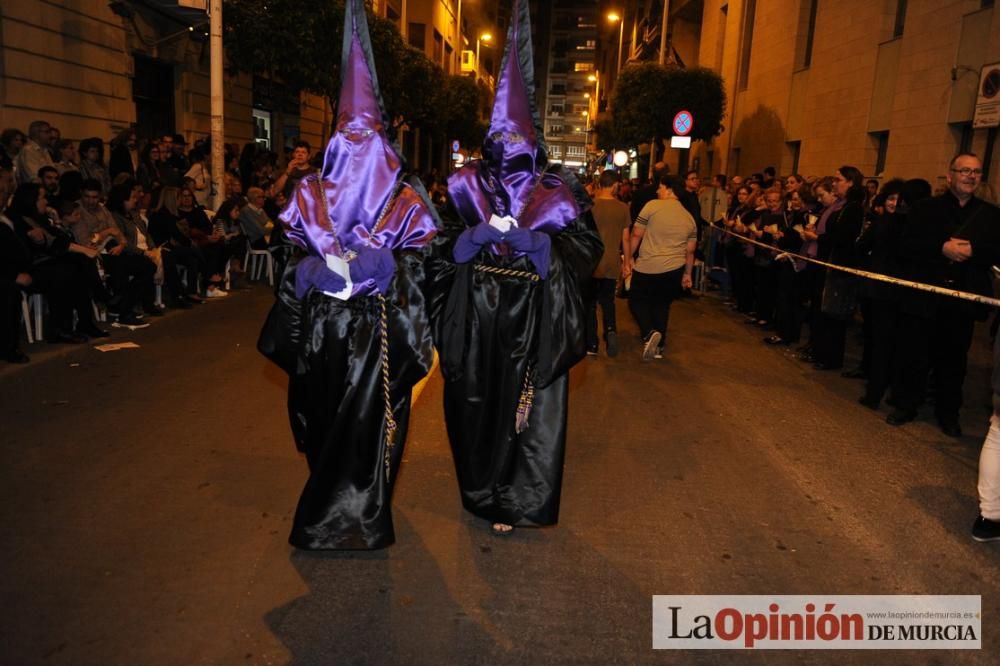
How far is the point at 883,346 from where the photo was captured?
7.05 metres

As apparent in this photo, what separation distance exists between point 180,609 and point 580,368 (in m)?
5.30

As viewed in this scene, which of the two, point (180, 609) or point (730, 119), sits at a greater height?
point (730, 119)

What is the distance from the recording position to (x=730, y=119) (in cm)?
2558

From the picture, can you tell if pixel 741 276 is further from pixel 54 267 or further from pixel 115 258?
pixel 54 267

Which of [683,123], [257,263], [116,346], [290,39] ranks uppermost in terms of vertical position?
[290,39]

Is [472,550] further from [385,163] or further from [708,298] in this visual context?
[708,298]

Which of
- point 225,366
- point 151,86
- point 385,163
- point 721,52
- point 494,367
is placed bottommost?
point 225,366

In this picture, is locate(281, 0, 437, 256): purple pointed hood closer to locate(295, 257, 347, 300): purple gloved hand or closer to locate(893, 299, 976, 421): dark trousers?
locate(295, 257, 347, 300): purple gloved hand

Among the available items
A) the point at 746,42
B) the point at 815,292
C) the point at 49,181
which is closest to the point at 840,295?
the point at 815,292

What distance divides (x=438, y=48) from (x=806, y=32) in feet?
120

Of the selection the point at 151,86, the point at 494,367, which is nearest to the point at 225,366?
the point at 494,367

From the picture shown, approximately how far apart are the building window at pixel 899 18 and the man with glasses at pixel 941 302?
1046 centimetres

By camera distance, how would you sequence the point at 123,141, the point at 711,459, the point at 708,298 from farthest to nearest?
the point at 708,298 < the point at 123,141 < the point at 711,459
